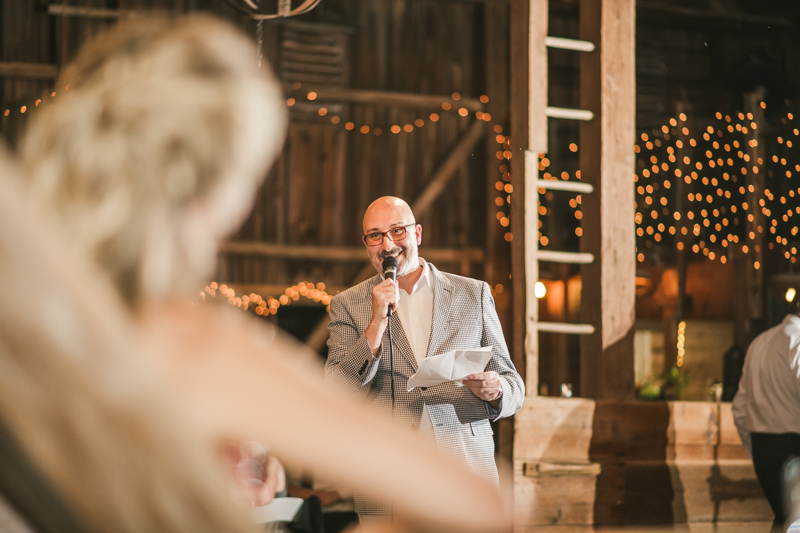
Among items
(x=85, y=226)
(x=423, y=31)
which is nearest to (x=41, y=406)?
(x=85, y=226)

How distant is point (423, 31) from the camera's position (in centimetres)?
940

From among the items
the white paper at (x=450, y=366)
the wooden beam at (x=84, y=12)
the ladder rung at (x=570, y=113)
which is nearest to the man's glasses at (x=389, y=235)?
the white paper at (x=450, y=366)

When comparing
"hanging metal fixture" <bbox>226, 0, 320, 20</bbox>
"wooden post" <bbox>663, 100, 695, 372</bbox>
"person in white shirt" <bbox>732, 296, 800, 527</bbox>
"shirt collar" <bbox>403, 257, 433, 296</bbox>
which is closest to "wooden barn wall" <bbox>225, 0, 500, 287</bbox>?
"wooden post" <bbox>663, 100, 695, 372</bbox>

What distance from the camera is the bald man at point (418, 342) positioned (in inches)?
106

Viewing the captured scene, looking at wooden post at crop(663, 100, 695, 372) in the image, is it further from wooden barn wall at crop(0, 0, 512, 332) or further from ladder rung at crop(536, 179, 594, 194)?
ladder rung at crop(536, 179, 594, 194)

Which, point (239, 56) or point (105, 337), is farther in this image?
point (239, 56)

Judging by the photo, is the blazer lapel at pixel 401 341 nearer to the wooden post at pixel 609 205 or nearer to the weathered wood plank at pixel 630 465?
the weathered wood plank at pixel 630 465

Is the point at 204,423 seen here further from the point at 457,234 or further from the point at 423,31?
the point at 423,31

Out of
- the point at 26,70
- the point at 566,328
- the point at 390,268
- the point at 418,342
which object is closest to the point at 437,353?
the point at 418,342

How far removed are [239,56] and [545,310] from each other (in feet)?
30.7

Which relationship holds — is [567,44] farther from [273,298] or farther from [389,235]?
[273,298]

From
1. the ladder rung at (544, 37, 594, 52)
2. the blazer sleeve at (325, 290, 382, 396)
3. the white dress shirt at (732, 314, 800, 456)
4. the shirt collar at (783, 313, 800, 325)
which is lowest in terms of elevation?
the white dress shirt at (732, 314, 800, 456)

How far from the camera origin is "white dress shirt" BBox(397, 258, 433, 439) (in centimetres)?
294

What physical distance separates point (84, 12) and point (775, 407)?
790 centimetres
